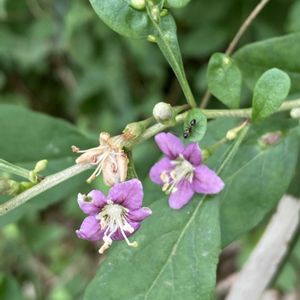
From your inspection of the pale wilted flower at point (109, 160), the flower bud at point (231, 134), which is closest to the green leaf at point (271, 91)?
the flower bud at point (231, 134)

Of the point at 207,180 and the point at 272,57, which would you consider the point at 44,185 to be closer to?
the point at 207,180

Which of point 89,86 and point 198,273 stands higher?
point 198,273

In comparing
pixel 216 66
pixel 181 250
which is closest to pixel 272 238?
pixel 181 250

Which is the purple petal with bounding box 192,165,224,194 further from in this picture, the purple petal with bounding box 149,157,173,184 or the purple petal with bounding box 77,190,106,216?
the purple petal with bounding box 77,190,106,216

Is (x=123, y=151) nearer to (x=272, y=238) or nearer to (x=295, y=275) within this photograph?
(x=272, y=238)

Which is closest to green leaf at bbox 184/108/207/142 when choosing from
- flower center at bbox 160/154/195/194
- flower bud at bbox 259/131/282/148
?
flower center at bbox 160/154/195/194

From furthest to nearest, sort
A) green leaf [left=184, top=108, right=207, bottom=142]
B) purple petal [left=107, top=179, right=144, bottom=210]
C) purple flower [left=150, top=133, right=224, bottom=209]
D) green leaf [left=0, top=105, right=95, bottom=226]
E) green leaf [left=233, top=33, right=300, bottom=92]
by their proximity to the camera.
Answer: green leaf [left=0, top=105, right=95, bottom=226]
green leaf [left=233, top=33, right=300, bottom=92]
purple flower [left=150, top=133, right=224, bottom=209]
green leaf [left=184, top=108, right=207, bottom=142]
purple petal [left=107, top=179, right=144, bottom=210]
